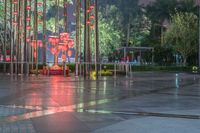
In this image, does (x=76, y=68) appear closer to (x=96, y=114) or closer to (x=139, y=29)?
(x=96, y=114)

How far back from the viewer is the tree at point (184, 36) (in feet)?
203

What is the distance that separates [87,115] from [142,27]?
80695 millimetres

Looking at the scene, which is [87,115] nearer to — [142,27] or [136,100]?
[136,100]

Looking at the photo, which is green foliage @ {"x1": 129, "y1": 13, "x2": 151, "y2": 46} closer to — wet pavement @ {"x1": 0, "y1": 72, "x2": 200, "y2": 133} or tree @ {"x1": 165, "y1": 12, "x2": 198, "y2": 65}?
tree @ {"x1": 165, "y1": 12, "x2": 198, "y2": 65}

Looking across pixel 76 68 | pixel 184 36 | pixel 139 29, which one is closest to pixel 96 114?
pixel 76 68

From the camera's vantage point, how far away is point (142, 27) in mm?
91750

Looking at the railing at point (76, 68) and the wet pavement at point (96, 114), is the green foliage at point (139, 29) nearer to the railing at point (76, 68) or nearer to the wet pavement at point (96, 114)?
the railing at point (76, 68)

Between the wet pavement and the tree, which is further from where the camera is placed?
the tree

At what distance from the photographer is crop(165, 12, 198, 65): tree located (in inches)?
2441

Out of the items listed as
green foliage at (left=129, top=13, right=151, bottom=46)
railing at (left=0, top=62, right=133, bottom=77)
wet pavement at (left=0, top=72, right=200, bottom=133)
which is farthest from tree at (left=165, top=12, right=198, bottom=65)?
wet pavement at (left=0, top=72, right=200, bottom=133)

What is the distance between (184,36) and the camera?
62.1 metres

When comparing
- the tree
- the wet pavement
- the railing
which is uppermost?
the tree

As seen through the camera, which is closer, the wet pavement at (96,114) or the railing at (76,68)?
the wet pavement at (96,114)

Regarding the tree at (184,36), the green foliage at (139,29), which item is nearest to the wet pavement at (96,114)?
the tree at (184,36)
